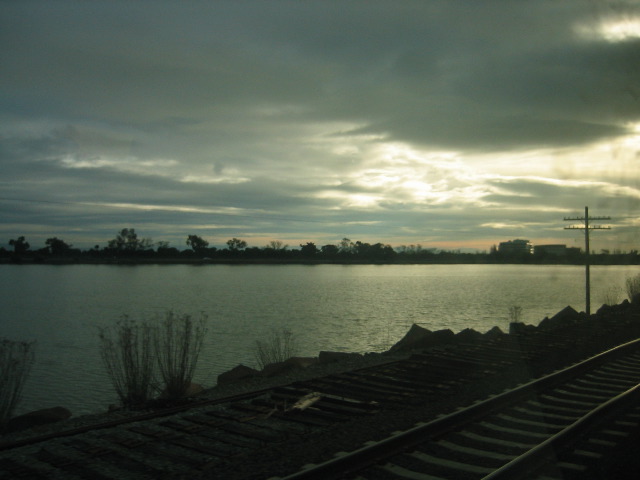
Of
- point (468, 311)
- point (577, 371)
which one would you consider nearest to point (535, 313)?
point (468, 311)

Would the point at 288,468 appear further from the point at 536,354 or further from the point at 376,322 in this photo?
the point at 376,322

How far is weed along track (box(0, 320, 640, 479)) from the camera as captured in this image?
→ 19.3 feet

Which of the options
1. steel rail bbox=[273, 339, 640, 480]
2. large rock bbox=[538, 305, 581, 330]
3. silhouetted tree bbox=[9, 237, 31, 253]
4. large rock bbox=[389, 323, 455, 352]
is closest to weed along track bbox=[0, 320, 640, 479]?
steel rail bbox=[273, 339, 640, 480]

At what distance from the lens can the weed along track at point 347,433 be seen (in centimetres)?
587

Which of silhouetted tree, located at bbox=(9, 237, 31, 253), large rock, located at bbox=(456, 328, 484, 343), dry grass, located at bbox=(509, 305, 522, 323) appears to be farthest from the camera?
silhouetted tree, located at bbox=(9, 237, 31, 253)

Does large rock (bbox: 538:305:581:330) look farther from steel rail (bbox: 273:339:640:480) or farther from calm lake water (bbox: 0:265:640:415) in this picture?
steel rail (bbox: 273:339:640:480)

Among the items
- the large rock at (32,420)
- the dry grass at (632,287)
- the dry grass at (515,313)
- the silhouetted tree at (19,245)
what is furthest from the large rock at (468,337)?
the silhouetted tree at (19,245)

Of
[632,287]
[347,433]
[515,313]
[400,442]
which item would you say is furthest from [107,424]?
[632,287]

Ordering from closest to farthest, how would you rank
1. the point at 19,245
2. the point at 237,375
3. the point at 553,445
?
the point at 553,445 → the point at 237,375 → the point at 19,245

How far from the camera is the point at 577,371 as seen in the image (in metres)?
11.3

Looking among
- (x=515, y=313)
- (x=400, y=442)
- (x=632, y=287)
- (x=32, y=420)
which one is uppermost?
(x=400, y=442)

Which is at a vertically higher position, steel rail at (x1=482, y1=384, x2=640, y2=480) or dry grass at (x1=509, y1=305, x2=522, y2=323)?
steel rail at (x1=482, y1=384, x2=640, y2=480)

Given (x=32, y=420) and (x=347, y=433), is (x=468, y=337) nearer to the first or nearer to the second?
(x=347, y=433)

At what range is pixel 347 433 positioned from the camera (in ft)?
23.1
